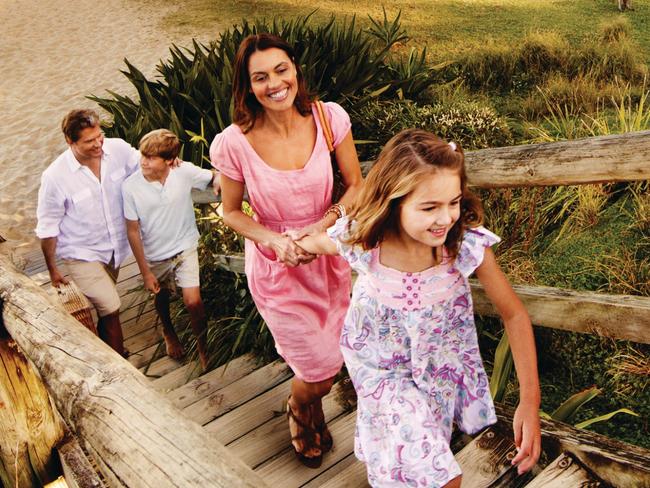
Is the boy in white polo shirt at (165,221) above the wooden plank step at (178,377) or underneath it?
above

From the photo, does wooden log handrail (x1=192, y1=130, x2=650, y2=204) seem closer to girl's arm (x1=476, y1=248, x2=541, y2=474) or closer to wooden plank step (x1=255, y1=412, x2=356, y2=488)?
girl's arm (x1=476, y1=248, x2=541, y2=474)

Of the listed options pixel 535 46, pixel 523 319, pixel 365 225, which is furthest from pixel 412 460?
pixel 535 46

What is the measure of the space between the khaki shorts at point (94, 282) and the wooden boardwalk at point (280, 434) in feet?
1.66

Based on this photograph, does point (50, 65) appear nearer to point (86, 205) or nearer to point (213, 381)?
point (86, 205)

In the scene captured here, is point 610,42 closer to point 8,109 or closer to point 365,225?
point 365,225

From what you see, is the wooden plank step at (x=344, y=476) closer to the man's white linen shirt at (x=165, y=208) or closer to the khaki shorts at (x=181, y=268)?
the khaki shorts at (x=181, y=268)

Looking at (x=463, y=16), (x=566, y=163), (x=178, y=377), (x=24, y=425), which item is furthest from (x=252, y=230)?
(x=463, y=16)

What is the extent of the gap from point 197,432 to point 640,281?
3092 mm

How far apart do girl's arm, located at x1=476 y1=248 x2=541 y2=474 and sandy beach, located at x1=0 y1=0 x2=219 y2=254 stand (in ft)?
23.6

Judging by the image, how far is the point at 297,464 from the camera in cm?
288

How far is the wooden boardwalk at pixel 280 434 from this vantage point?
238cm

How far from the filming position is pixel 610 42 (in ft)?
31.3

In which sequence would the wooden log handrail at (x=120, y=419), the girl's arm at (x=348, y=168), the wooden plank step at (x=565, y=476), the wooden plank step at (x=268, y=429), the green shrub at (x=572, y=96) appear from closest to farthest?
the wooden log handrail at (x=120, y=419) < the wooden plank step at (x=565, y=476) < the girl's arm at (x=348, y=168) < the wooden plank step at (x=268, y=429) < the green shrub at (x=572, y=96)

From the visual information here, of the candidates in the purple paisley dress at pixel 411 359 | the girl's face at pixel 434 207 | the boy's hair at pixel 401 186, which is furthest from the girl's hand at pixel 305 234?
the girl's face at pixel 434 207
